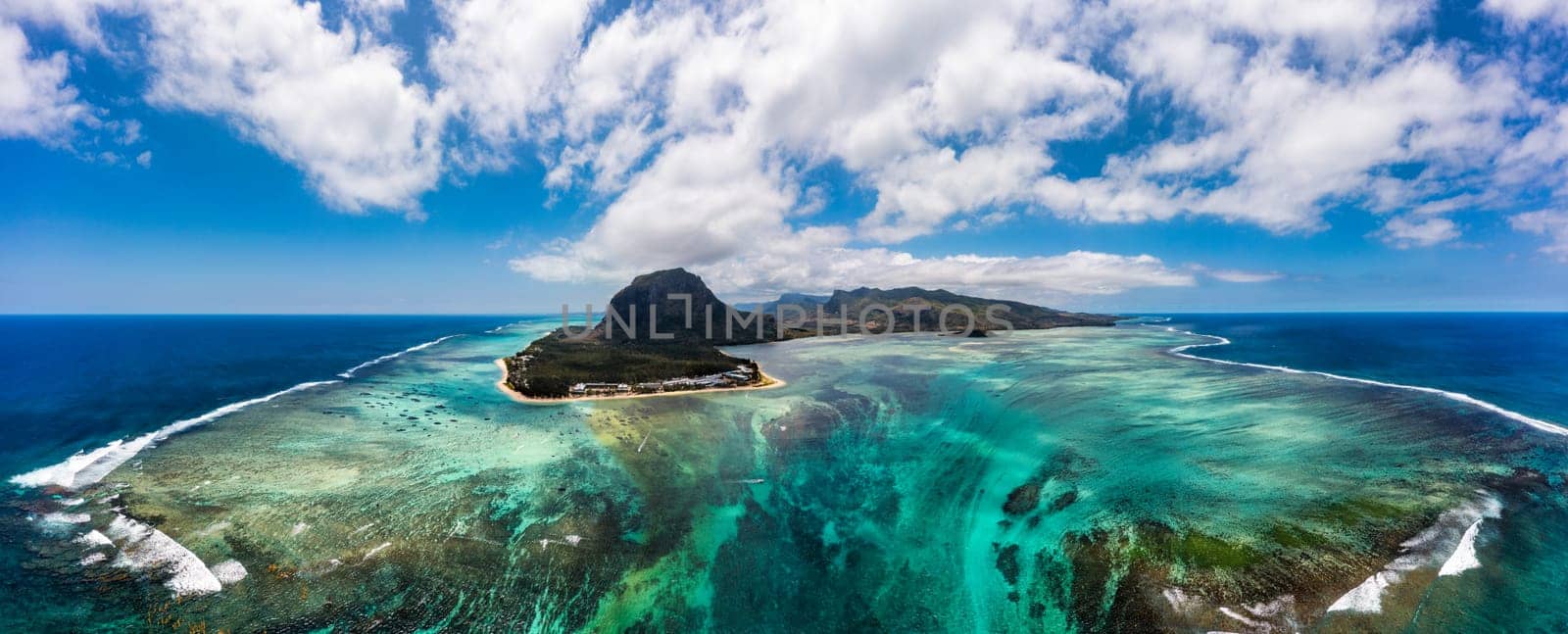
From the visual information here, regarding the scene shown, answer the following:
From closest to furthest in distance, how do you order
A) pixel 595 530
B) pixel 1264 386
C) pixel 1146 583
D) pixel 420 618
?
pixel 420 618
pixel 1146 583
pixel 595 530
pixel 1264 386

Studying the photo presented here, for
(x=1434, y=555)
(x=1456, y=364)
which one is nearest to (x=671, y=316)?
(x=1434, y=555)

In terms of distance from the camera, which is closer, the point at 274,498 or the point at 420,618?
the point at 420,618

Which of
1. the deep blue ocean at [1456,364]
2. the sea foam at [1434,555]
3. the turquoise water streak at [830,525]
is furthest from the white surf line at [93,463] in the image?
the deep blue ocean at [1456,364]

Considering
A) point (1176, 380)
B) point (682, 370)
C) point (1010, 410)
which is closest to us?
point (1010, 410)

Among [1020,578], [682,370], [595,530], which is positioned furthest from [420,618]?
[682,370]

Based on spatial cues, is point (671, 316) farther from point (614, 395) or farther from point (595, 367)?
point (614, 395)

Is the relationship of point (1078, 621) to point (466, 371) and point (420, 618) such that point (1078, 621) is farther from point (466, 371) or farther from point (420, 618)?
point (466, 371)

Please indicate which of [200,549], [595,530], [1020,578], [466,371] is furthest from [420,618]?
[466,371]
